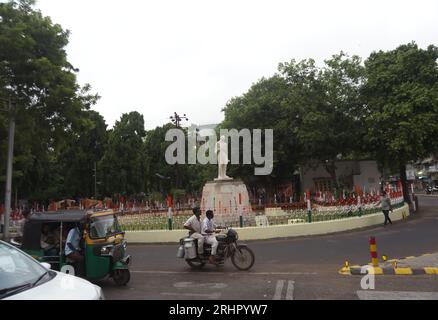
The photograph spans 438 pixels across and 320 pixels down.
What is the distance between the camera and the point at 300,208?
16.7 meters

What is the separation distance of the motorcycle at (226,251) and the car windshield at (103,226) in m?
1.78

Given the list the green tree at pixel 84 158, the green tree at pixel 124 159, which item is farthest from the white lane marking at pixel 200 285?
the green tree at pixel 84 158

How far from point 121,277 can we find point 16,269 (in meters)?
3.63

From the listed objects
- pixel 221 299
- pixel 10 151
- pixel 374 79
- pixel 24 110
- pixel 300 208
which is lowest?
pixel 221 299

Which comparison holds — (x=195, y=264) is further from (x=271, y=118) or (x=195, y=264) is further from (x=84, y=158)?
(x=84, y=158)

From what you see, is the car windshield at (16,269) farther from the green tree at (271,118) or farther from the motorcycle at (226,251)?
the green tree at (271,118)

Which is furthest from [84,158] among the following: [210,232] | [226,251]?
[226,251]

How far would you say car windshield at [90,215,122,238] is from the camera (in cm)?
812

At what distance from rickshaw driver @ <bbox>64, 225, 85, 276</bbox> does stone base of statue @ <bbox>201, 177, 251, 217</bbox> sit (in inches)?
396

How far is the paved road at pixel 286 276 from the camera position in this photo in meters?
7.26

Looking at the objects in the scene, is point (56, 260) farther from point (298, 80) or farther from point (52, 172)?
point (52, 172)
